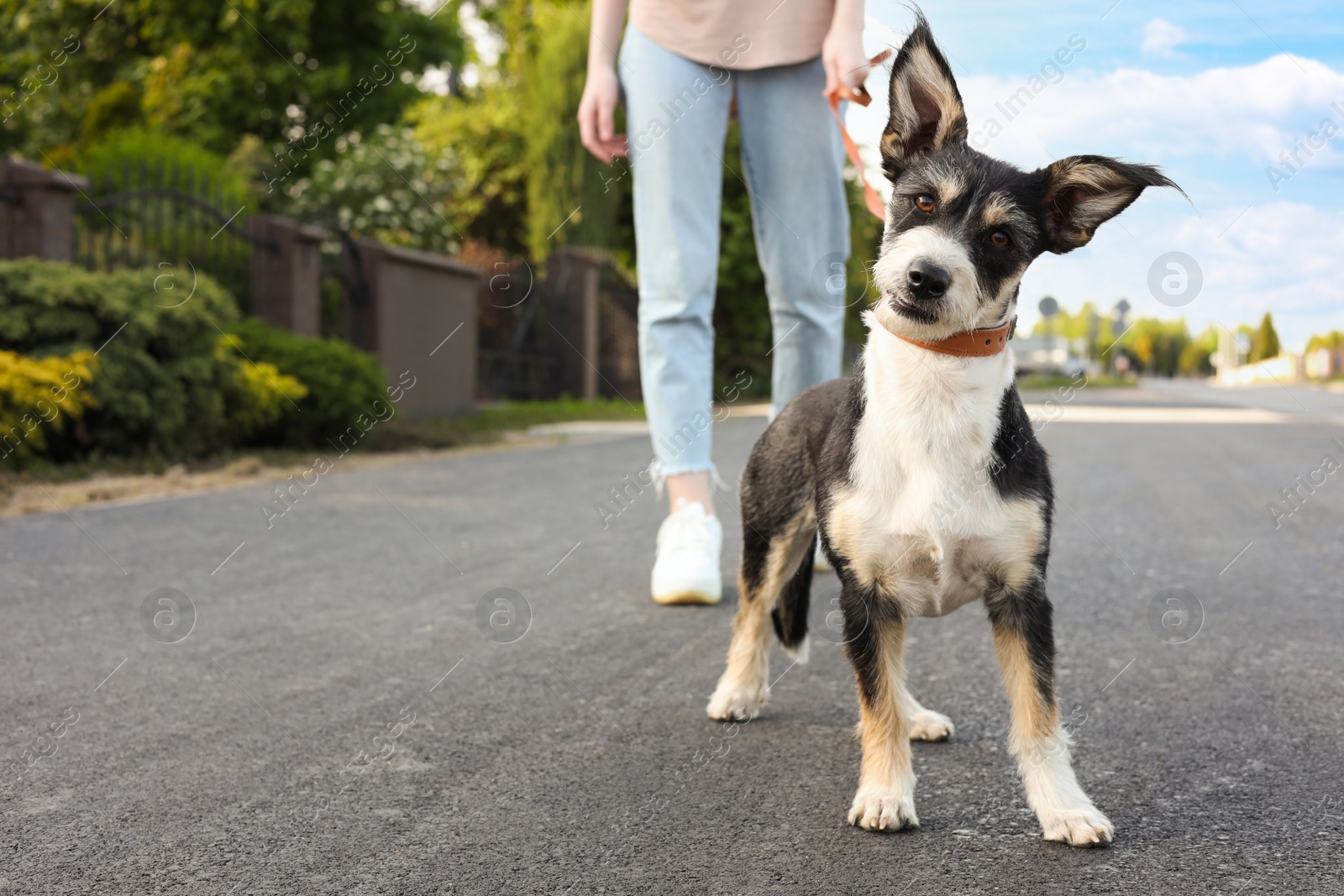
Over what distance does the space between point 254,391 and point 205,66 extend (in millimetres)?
16451

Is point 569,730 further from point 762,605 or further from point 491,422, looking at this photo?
point 491,422

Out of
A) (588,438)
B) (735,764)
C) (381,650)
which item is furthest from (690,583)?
(588,438)

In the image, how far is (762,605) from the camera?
9.96 ft

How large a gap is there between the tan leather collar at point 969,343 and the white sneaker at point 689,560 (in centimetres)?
193

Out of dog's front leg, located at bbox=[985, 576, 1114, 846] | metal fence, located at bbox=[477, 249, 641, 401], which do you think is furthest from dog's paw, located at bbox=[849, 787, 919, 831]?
metal fence, located at bbox=[477, 249, 641, 401]

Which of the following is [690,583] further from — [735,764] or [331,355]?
[331,355]

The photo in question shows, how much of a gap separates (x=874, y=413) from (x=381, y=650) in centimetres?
196

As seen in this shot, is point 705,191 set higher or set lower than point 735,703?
higher

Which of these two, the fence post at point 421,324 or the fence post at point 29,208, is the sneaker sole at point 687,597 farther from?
the fence post at point 421,324

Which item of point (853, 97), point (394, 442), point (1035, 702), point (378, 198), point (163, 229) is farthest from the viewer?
point (378, 198)

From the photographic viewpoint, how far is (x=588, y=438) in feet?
41.6

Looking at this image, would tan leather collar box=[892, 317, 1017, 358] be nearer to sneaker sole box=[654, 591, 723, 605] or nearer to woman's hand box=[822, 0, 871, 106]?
woman's hand box=[822, 0, 871, 106]

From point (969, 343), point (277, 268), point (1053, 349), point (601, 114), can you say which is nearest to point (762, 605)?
point (969, 343)

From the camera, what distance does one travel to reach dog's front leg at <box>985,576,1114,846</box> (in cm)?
224
